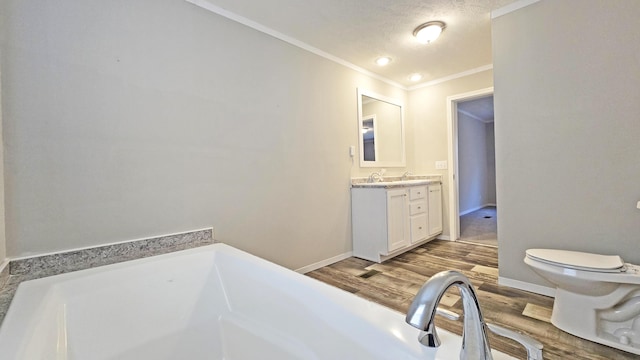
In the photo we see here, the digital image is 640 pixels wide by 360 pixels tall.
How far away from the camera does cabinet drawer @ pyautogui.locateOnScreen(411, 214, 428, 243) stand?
314cm

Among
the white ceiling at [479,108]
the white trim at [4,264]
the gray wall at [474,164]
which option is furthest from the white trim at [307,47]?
the gray wall at [474,164]

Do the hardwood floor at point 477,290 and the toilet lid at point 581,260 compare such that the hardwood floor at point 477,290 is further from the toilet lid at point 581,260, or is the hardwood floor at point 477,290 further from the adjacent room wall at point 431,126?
the adjacent room wall at point 431,126

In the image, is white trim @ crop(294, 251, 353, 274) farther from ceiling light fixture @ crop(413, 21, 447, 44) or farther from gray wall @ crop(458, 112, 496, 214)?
gray wall @ crop(458, 112, 496, 214)

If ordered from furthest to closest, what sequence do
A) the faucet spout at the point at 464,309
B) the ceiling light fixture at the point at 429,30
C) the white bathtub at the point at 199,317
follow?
the ceiling light fixture at the point at 429,30 → the white bathtub at the point at 199,317 → the faucet spout at the point at 464,309

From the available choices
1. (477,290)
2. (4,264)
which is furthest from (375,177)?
(4,264)

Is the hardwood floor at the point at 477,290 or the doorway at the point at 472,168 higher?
the doorway at the point at 472,168

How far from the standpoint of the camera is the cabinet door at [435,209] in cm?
349

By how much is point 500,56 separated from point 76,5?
2.89 m

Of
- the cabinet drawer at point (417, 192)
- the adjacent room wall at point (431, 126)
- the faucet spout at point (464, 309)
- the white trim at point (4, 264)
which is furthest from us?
the adjacent room wall at point (431, 126)

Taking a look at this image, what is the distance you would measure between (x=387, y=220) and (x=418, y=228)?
0.69 m

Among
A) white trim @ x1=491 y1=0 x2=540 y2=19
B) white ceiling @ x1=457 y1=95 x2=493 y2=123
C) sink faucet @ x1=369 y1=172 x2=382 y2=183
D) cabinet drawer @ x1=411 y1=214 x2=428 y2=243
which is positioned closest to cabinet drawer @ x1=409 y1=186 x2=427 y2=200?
cabinet drawer @ x1=411 y1=214 x2=428 y2=243

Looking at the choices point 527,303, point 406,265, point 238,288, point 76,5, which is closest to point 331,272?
point 406,265

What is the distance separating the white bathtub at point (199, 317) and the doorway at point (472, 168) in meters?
3.16

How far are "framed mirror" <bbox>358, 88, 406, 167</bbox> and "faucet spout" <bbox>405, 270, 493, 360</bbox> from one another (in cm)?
265
